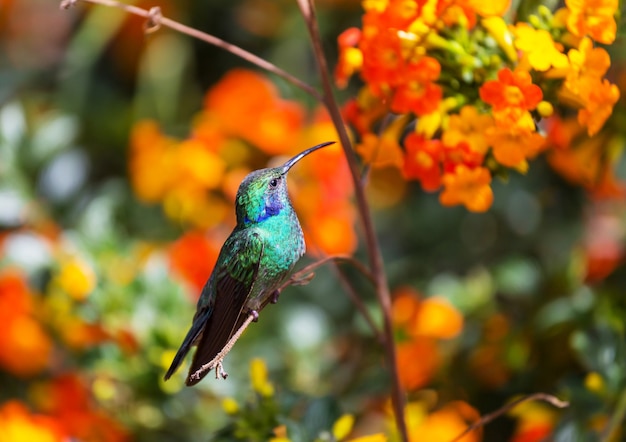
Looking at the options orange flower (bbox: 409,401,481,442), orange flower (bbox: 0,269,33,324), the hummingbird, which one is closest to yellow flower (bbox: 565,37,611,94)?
the hummingbird

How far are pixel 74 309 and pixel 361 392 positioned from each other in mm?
425

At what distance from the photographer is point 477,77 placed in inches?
31.4

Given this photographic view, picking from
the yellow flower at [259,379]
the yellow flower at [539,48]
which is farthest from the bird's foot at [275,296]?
the yellow flower at [539,48]

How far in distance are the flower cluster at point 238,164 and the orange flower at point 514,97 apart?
0.56 m

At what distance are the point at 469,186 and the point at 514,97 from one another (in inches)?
4.1

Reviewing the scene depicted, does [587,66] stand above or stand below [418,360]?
above

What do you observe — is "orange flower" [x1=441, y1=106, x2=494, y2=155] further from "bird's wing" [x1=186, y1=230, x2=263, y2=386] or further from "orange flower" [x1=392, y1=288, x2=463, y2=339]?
"orange flower" [x1=392, y1=288, x2=463, y2=339]

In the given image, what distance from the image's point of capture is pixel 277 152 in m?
1.36

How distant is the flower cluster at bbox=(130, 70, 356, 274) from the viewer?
4.41ft

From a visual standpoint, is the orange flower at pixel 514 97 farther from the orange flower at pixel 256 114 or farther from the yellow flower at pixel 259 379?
the orange flower at pixel 256 114

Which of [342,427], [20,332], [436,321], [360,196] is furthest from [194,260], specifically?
[360,196]

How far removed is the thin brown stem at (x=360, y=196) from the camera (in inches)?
30.1

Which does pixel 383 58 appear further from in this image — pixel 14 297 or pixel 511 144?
pixel 14 297

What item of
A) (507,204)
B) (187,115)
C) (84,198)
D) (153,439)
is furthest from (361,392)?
(187,115)
